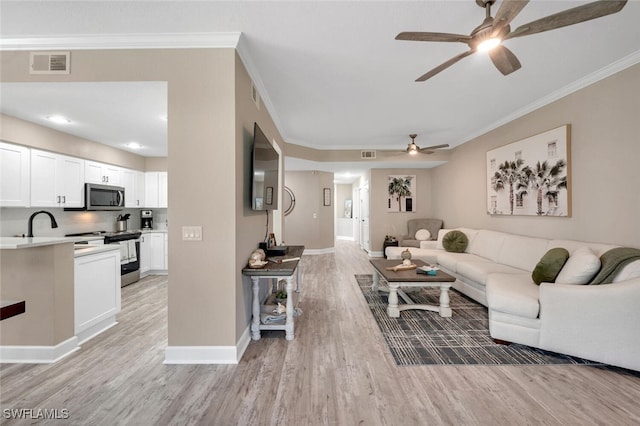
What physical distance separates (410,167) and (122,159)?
21.2 feet

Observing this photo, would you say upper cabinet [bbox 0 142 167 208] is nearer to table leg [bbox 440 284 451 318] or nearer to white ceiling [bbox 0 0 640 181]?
white ceiling [bbox 0 0 640 181]

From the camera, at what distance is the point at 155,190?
5.27 m

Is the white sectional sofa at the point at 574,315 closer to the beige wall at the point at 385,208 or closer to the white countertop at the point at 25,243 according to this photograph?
the white countertop at the point at 25,243

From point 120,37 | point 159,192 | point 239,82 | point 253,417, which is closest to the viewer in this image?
point 253,417

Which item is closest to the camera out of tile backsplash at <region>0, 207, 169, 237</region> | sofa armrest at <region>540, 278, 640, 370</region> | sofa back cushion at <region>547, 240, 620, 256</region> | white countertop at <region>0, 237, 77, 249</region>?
white countertop at <region>0, 237, 77, 249</region>

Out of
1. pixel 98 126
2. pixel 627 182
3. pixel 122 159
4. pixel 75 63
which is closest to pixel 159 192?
pixel 122 159

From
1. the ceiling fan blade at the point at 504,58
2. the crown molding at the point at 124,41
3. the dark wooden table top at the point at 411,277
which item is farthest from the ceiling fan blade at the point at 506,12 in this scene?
the dark wooden table top at the point at 411,277

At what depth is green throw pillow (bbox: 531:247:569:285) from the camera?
267 cm

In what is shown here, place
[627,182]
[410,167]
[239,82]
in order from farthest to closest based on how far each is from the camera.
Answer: [410,167], [627,182], [239,82]

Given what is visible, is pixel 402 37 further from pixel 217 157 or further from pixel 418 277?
pixel 418 277

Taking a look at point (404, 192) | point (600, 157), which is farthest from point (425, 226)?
point (600, 157)

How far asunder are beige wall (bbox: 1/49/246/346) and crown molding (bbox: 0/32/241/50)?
0.07 meters

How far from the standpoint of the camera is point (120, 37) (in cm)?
219

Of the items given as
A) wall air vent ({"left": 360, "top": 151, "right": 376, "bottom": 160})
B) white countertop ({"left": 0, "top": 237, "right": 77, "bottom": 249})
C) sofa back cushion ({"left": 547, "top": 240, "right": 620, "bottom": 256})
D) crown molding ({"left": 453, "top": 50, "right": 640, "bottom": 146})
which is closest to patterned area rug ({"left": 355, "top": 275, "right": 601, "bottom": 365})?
sofa back cushion ({"left": 547, "top": 240, "right": 620, "bottom": 256})
